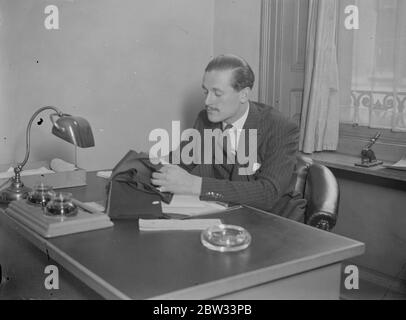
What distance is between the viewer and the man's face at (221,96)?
8.87 feet

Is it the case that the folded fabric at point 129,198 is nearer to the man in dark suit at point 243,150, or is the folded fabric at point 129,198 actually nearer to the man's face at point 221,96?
the man in dark suit at point 243,150

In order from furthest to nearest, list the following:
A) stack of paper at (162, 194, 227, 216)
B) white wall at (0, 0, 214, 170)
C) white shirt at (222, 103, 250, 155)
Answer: white wall at (0, 0, 214, 170)
white shirt at (222, 103, 250, 155)
stack of paper at (162, 194, 227, 216)

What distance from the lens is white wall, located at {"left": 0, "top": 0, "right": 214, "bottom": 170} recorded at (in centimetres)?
326

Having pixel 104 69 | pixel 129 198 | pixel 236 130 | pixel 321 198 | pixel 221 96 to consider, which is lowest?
pixel 321 198

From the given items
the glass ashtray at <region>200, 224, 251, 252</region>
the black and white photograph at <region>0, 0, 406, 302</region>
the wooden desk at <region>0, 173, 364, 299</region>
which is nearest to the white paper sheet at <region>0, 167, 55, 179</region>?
the black and white photograph at <region>0, 0, 406, 302</region>

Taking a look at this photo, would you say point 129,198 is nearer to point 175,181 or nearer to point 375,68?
point 175,181

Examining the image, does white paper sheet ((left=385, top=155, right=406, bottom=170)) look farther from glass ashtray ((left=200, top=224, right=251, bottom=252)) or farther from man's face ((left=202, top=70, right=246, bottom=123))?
glass ashtray ((left=200, top=224, right=251, bottom=252))

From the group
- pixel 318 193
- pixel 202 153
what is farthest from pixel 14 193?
pixel 318 193

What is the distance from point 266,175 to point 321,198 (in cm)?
28

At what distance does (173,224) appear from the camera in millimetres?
1987

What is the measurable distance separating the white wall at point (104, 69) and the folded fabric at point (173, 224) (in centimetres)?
162

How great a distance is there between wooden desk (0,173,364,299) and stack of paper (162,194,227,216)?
0.22 metres

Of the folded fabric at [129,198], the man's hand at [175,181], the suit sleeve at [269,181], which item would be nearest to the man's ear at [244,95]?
the suit sleeve at [269,181]
